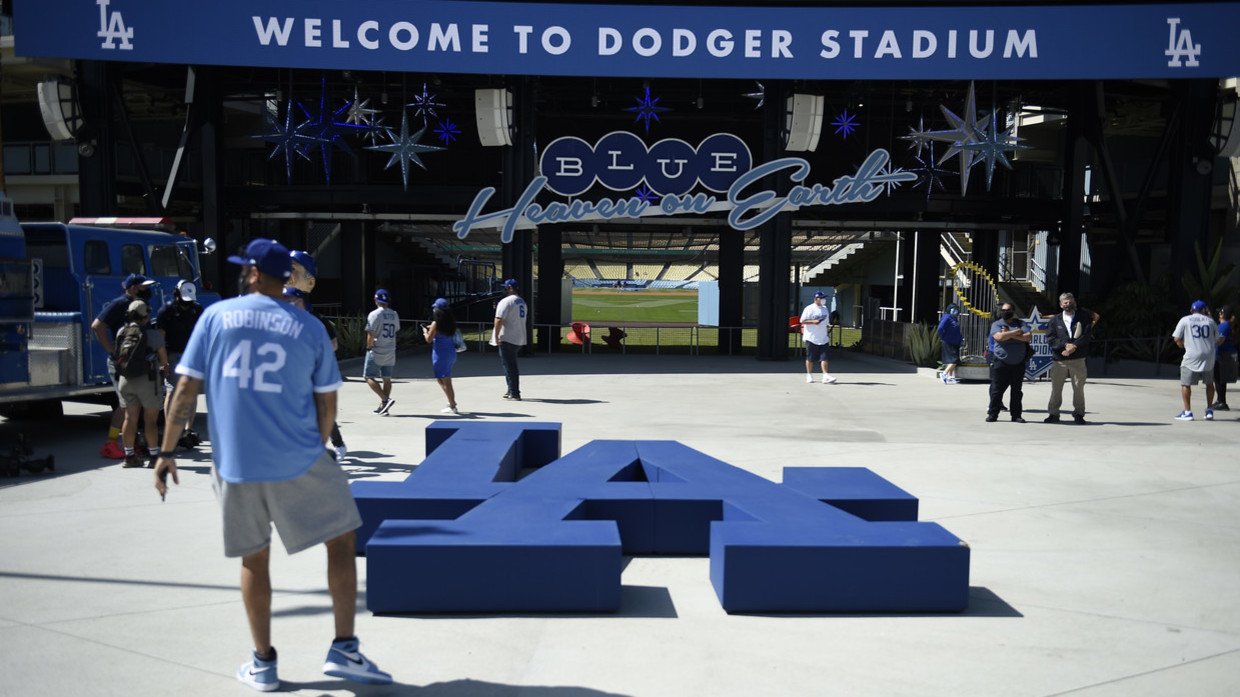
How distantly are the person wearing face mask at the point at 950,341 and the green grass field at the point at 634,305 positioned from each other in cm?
2657

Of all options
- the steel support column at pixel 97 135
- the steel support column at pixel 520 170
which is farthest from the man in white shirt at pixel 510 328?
the steel support column at pixel 97 135

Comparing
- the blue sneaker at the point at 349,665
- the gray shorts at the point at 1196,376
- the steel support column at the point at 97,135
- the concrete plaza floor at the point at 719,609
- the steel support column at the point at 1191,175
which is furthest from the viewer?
the steel support column at the point at 1191,175

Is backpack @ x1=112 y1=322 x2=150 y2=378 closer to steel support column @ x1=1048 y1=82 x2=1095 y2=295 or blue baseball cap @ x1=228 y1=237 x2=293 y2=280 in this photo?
blue baseball cap @ x1=228 y1=237 x2=293 y2=280

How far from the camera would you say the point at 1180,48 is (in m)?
22.3

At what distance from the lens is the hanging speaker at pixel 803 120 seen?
2386 centimetres

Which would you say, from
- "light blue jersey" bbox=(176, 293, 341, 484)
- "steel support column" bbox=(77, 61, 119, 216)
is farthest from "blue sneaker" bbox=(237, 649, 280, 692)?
"steel support column" bbox=(77, 61, 119, 216)

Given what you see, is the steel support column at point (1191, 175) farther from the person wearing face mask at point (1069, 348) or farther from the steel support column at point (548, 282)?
the steel support column at point (548, 282)

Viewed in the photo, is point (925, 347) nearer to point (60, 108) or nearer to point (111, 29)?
point (111, 29)

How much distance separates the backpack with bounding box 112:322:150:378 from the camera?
10.1 m

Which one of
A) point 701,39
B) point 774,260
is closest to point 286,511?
point 701,39

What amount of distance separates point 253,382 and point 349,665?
1.42 m

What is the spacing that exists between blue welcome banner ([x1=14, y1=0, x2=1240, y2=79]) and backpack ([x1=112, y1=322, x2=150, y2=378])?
526 inches

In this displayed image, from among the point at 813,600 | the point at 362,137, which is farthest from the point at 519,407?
the point at 362,137

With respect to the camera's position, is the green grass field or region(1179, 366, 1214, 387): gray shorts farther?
the green grass field
